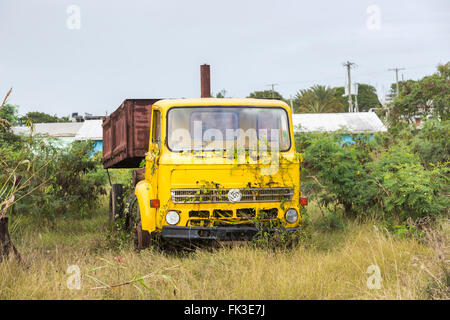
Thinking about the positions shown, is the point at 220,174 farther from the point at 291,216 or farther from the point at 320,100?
the point at 320,100

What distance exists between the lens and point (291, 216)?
23.5 feet

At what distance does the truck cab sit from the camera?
691 cm

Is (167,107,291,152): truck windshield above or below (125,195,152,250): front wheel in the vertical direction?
above

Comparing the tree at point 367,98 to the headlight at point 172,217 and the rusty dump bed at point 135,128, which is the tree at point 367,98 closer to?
the rusty dump bed at point 135,128

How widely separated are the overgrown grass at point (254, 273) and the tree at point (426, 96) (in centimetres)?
2447

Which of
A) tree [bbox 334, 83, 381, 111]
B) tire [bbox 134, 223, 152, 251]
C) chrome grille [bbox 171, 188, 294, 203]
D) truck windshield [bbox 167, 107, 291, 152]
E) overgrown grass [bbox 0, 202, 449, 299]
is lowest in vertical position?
overgrown grass [bbox 0, 202, 449, 299]

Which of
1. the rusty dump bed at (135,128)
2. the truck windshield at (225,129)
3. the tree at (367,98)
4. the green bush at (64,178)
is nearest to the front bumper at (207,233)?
the truck windshield at (225,129)

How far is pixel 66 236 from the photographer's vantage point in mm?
10406

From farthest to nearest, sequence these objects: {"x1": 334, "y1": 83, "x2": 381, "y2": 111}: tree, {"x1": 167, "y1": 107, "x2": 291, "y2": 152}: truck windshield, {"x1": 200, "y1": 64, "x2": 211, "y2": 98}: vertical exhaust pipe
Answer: {"x1": 334, "y1": 83, "x2": 381, "y2": 111}: tree, {"x1": 200, "y1": 64, "x2": 211, "y2": 98}: vertical exhaust pipe, {"x1": 167, "y1": 107, "x2": 291, "y2": 152}: truck windshield

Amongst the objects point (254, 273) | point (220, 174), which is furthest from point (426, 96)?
point (254, 273)

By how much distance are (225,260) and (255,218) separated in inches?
32.6

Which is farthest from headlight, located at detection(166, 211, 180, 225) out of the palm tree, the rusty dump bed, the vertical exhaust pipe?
the palm tree

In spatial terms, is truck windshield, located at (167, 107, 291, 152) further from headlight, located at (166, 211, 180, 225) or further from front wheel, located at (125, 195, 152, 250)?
front wheel, located at (125, 195, 152, 250)

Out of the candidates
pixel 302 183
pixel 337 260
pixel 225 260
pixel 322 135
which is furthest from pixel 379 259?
pixel 322 135
